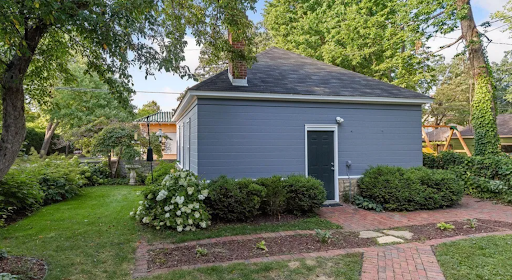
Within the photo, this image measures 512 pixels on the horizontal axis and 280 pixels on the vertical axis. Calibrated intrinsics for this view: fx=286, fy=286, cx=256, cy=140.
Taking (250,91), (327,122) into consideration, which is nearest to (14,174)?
(250,91)

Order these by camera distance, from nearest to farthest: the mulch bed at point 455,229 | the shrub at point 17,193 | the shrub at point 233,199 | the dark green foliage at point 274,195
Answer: the mulch bed at point 455,229 → the shrub at point 233,199 → the dark green foliage at point 274,195 → the shrub at point 17,193

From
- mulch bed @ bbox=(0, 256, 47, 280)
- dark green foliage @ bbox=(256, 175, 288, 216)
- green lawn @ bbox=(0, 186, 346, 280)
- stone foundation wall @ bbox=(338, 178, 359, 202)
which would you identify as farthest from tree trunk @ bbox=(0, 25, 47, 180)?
stone foundation wall @ bbox=(338, 178, 359, 202)

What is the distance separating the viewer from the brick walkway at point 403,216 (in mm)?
5776

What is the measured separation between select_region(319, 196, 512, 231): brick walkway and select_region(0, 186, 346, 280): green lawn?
0.62m

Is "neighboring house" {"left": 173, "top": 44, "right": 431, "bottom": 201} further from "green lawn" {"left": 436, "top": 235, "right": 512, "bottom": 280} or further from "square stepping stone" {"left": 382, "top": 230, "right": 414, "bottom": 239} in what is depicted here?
"green lawn" {"left": 436, "top": 235, "right": 512, "bottom": 280}

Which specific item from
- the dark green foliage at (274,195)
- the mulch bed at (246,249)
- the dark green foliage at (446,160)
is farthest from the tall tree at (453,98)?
the mulch bed at (246,249)

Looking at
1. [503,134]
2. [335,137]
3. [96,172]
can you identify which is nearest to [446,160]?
[335,137]

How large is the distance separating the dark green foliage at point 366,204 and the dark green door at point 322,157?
2.02 feet

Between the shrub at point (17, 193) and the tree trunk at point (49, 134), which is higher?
the tree trunk at point (49, 134)

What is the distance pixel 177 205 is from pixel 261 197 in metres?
1.67

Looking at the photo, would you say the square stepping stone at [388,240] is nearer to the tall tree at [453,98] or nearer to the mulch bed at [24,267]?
the mulch bed at [24,267]

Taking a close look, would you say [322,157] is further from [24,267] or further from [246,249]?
[24,267]

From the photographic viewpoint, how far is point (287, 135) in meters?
7.18

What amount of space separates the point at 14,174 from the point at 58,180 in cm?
186
